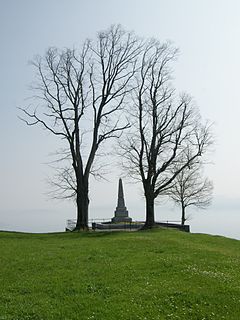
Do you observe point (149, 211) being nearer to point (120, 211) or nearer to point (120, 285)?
point (120, 211)

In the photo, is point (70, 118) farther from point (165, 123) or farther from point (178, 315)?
point (178, 315)

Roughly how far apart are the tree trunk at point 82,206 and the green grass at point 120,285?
17.1 metres

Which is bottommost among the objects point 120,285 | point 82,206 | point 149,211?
point 120,285

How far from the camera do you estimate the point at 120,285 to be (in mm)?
11812

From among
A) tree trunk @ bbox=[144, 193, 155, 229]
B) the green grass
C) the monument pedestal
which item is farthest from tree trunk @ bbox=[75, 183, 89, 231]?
the green grass

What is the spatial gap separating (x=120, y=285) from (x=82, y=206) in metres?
23.6

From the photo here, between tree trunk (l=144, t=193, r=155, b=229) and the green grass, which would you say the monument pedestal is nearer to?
tree trunk (l=144, t=193, r=155, b=229)

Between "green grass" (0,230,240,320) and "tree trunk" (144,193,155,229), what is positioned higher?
"tree trunk" (144,193,155,229)

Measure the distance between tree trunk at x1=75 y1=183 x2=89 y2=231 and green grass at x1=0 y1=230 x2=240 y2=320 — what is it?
17.1 meters

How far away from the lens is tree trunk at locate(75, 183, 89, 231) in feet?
115

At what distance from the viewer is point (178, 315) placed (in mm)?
9547

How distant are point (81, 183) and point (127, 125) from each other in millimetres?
6991

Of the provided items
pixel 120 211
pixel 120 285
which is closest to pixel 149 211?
pixel 120 211

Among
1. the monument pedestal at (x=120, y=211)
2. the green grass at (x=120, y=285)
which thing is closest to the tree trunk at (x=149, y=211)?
the monument pedestal at (x=120, y=211)
